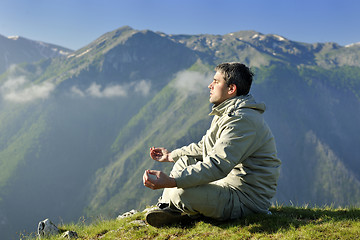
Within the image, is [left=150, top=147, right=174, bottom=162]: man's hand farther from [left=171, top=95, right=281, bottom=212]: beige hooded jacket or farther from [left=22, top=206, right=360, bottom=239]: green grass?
[left=171, top=95, right=281, bottom=212]: beige hooded jacket

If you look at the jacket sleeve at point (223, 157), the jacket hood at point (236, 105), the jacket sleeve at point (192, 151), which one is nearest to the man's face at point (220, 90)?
the jacket hood at point (236, 105)

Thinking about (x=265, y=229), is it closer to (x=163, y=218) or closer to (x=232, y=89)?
(x=163, y=218)

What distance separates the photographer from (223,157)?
5.22m

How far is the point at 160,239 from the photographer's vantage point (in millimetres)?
6238

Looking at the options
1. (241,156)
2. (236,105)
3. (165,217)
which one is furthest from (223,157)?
(165,217)

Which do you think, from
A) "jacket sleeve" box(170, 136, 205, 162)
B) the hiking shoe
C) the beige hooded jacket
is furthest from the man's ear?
the hiking shoe

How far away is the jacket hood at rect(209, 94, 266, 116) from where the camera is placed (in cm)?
567

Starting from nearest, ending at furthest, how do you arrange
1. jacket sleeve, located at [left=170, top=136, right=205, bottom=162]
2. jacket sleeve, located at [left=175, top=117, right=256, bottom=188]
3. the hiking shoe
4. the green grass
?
jacket sleeve, located at [left=175, top=117, right=256, bottom=188]
the green grass
the hiking shoe
jacket sleeve, located at [left=170, top=136, right=205, bottom=162]

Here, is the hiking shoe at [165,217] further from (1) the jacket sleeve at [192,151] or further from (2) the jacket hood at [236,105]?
(2) the jacket hood at [236,105]

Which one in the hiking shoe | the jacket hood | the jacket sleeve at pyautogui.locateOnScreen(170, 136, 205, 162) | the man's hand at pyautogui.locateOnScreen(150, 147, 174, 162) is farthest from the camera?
the man's hand at pyautogui.locateOnScreen(150, 147, 174, 162)

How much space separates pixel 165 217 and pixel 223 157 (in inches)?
85.5

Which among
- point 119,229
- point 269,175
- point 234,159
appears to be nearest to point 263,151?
point 269,175

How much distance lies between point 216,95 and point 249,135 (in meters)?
1.18

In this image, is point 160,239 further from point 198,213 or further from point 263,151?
point 263,151
